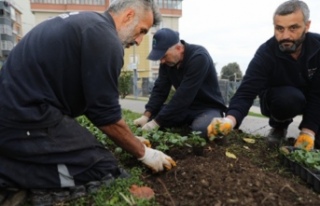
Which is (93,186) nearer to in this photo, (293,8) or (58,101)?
(58,101)

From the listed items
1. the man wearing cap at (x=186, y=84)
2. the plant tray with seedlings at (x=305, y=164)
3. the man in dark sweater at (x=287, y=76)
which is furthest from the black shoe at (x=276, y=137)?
the plant tray with seedlings at (x=305, y=164)

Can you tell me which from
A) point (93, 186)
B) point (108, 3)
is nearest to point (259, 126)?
point (93, 186)

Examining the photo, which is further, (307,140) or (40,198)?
(307,140)

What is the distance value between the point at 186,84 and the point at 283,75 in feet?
3.48

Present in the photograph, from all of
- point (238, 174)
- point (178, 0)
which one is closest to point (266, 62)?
point (238, 174)

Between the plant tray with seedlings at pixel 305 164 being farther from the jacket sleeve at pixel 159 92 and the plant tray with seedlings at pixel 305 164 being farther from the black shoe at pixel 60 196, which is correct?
the jacket sleeve at pixel 159 92

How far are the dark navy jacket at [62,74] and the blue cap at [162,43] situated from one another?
1612 millimetres

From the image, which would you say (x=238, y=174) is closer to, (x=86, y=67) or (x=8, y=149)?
(x=86, y=67)

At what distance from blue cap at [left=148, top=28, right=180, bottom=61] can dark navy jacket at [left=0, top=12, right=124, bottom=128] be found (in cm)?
161

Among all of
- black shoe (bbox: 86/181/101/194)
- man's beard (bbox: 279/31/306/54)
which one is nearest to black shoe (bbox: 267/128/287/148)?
man's beard (bbox: 279/31/306/54)

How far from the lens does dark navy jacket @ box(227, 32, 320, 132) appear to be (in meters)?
3.56

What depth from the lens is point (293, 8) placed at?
10.9 feet

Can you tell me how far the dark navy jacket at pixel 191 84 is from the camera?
4066mm

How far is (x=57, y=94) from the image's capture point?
2.43 m
